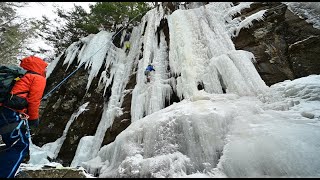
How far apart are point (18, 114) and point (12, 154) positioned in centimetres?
45

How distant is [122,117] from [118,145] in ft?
8.63

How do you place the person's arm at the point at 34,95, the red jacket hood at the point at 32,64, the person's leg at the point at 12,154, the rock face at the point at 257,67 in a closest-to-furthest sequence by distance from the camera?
the person's leg at the point at 12,154, the person's arm at the point at 34,95, the red jacket hood at the point at 32,64, the rock face at the point at 257,67

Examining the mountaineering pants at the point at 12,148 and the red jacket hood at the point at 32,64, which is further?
the red jacket hood at the point at 32,64

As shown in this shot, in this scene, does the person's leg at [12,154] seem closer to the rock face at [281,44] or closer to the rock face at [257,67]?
the rock face at [257,67]

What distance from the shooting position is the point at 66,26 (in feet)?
41.9

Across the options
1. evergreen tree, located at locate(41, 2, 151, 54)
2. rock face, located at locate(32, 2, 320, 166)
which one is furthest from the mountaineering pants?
evergreen tree, located at locate(41, 2, 151, 54)

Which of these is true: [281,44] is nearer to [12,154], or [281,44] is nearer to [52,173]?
[52,173]

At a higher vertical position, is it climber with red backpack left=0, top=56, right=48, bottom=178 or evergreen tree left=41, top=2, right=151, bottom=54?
evergreen tree left=41, top=2, right=151, bottom=54

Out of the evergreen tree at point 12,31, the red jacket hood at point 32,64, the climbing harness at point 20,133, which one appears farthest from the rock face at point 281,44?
the evergreen tree at point 12,31

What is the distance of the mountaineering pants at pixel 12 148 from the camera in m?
2.37

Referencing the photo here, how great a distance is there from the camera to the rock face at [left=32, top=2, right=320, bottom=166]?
597cm

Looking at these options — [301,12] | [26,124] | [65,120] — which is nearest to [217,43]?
[301,12]

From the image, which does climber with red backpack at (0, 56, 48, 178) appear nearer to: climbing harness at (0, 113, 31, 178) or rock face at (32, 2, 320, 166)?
climbing harness at (0, 113, 31, 178)

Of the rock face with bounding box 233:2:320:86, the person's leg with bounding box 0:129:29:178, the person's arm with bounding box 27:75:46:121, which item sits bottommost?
the person's leg with bounding box 0:129:29:178
